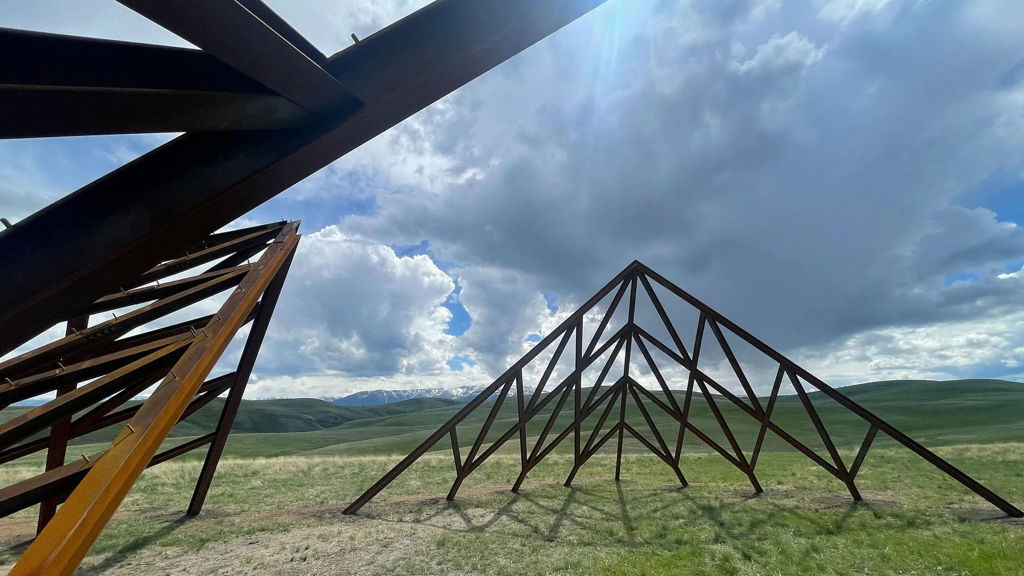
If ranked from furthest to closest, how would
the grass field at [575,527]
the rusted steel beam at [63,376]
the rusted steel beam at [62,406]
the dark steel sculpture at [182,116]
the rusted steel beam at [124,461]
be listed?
1. the grass field at [575,527]
2. the rusted steel beam at [63,376]
3. the rusted steel beam at [62,406]
4. the rusted steel beam at [124,461]
5. the dark steel sculpture at [182,116]

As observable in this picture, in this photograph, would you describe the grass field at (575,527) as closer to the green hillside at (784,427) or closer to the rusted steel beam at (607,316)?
the rusted steel beam at (607,316)

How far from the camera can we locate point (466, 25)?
3.30m

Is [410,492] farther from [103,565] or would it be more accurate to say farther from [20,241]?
[20,241]

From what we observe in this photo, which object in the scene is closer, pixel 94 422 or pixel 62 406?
pixel 62 406

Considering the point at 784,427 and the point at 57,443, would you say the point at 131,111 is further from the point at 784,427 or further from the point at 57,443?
the point at 784,427

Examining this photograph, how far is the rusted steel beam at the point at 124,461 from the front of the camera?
291 centimetres

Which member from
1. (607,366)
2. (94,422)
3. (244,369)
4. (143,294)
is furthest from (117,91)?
(607,366)

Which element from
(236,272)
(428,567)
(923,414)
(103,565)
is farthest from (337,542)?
(923,414)

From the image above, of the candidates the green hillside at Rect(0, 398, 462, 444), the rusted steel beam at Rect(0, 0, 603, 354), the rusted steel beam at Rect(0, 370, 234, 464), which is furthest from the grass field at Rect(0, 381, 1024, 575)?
the green hillside at Rect(0, 398, 462, 444)

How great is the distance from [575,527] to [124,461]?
1184 centimetres

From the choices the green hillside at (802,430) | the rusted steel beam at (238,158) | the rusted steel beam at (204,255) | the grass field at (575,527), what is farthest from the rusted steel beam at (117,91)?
the green hillside at (802,430)

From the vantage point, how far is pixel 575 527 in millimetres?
12789

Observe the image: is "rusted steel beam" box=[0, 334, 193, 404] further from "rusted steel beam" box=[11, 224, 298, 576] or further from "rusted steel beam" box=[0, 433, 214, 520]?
"rusted steel beam" box=[0, 433, 214, 520]

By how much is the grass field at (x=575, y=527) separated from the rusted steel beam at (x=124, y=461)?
645cm
